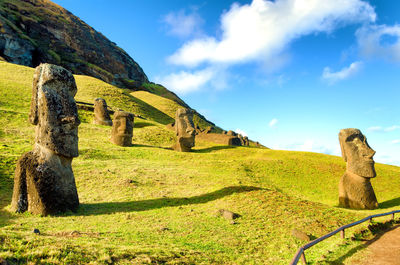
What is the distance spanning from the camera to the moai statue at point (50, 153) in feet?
35.5

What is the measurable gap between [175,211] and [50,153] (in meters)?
6.11

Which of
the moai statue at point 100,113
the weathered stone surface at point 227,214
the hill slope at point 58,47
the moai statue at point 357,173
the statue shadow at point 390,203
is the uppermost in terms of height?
the hill slope at point 58,47

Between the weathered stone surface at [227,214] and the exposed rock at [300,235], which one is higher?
the weathered stone surface at [227,214]

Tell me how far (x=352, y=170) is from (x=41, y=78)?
18882 mm

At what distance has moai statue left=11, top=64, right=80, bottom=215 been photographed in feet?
35.5

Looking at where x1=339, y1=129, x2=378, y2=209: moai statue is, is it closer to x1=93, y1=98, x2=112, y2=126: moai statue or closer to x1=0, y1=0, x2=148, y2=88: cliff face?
x1=93, y1=98, x2=112, y2=126: moai statue

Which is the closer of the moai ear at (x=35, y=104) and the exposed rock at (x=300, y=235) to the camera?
the exposed rock at (x=300, y=235)

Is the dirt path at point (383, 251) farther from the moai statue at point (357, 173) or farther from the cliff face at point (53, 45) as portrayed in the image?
the cliff face at point (53, 45)

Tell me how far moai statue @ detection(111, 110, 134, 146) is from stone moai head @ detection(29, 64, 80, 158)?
16.0 metres

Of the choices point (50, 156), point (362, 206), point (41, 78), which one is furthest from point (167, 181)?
point (362, 206)

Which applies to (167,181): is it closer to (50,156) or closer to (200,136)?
(50,156)

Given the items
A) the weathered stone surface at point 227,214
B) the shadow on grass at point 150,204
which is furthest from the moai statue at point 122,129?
the weathered stone surface at point 227,214

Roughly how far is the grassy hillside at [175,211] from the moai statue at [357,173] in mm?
1258

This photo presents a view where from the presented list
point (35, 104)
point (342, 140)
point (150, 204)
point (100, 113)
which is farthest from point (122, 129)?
point (342, 140)
